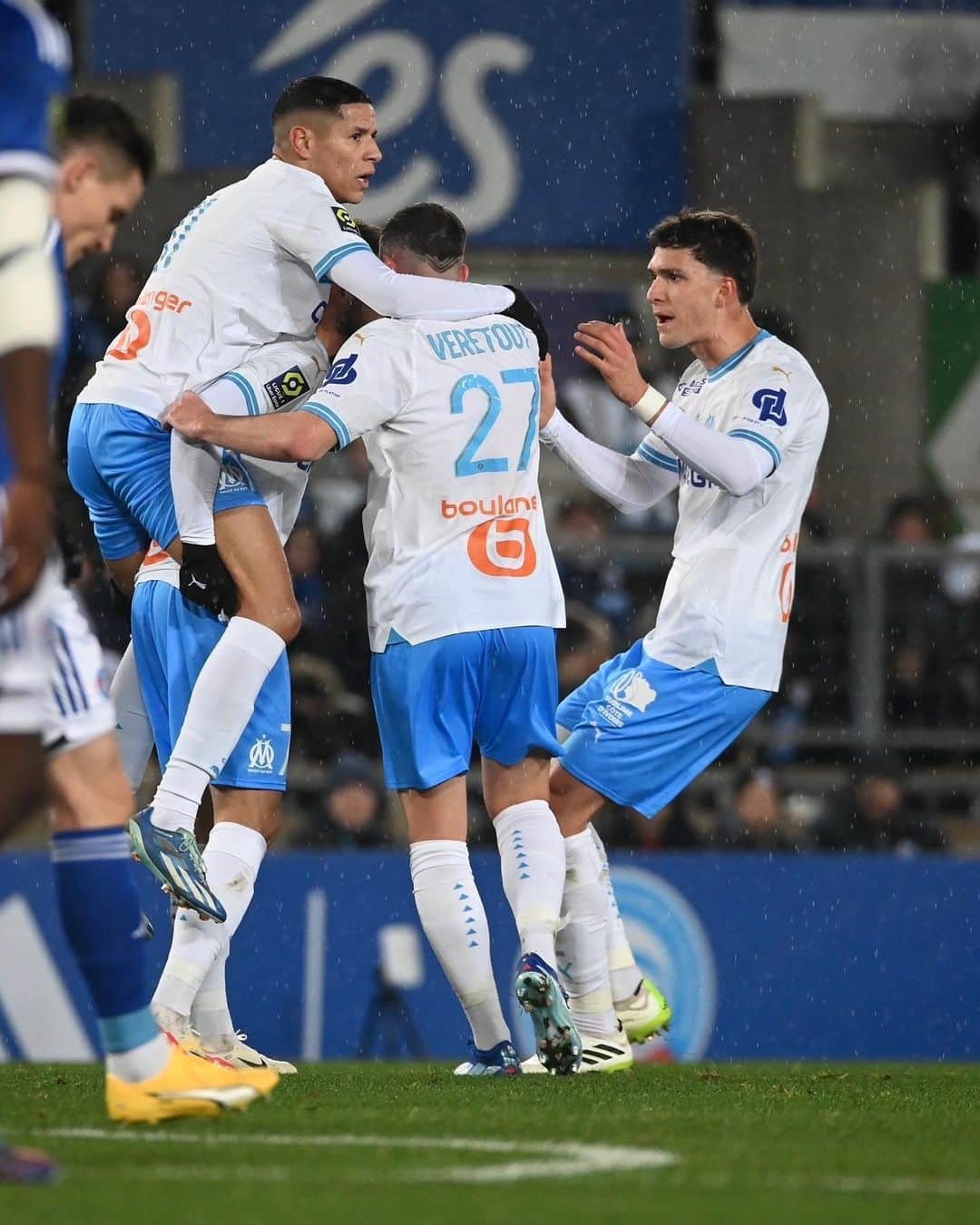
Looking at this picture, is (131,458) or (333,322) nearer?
(131,458)

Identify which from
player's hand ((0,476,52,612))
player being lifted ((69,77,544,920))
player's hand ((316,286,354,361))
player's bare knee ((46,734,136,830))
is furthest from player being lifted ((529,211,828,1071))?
player's hand ((0,476,52,612))

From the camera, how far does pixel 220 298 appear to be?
626 centimetres

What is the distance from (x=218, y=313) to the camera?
626 centimetres

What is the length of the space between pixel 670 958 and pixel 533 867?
3872mm

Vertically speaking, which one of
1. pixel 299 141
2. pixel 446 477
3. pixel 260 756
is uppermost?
pixel 299 141

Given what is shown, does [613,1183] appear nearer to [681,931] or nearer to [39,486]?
[39,486]

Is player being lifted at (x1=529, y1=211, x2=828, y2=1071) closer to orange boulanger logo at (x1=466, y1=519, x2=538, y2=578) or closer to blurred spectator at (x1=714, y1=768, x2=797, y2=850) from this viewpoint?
orange boulanger logo at (x1=466, y1=519, x2=538, y2=578)

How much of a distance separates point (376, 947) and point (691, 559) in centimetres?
350

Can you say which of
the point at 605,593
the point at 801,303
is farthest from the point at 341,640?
the point at 801,303

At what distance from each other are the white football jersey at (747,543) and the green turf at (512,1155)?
1.43 meters

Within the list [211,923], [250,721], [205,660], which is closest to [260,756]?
[250,721]

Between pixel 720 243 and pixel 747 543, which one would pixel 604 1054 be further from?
pixel 720 243

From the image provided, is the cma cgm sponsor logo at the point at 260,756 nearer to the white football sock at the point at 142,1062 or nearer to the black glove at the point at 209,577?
the black glove at the point at 209,577

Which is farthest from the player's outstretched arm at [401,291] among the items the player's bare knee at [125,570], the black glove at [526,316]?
the player's bare knee at [125,570]
